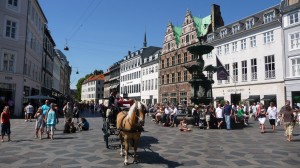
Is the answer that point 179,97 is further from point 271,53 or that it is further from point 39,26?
point 39,26

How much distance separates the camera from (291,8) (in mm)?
32188

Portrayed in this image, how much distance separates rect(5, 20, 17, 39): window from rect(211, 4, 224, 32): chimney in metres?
34.0

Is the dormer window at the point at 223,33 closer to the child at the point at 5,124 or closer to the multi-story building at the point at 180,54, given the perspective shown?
the multi-story building at the point at 180,54

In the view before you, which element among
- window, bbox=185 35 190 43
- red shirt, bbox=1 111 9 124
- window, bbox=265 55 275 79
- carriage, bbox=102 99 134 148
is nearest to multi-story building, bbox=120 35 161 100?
window, bbox=185 35 190 43

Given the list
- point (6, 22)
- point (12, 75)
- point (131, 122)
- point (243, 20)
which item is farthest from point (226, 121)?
point (243, 20)

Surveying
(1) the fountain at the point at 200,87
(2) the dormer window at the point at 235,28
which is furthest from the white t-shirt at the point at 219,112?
(2) the dormer window at the point at 235,28

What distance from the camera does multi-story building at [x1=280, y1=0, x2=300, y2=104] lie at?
1243 inches

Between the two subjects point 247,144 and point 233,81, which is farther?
point 233,81

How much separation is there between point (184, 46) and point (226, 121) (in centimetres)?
3497

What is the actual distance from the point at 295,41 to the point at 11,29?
111 ft

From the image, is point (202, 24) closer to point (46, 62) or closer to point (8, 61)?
point (46, 62)

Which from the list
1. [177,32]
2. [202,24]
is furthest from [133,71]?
[202,24]

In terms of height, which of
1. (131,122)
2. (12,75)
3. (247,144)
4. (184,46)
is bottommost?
(247,144)

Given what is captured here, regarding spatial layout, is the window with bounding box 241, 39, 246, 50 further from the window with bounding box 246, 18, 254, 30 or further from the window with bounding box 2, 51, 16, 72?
the window with bounding box 2, 51, 16, 72
